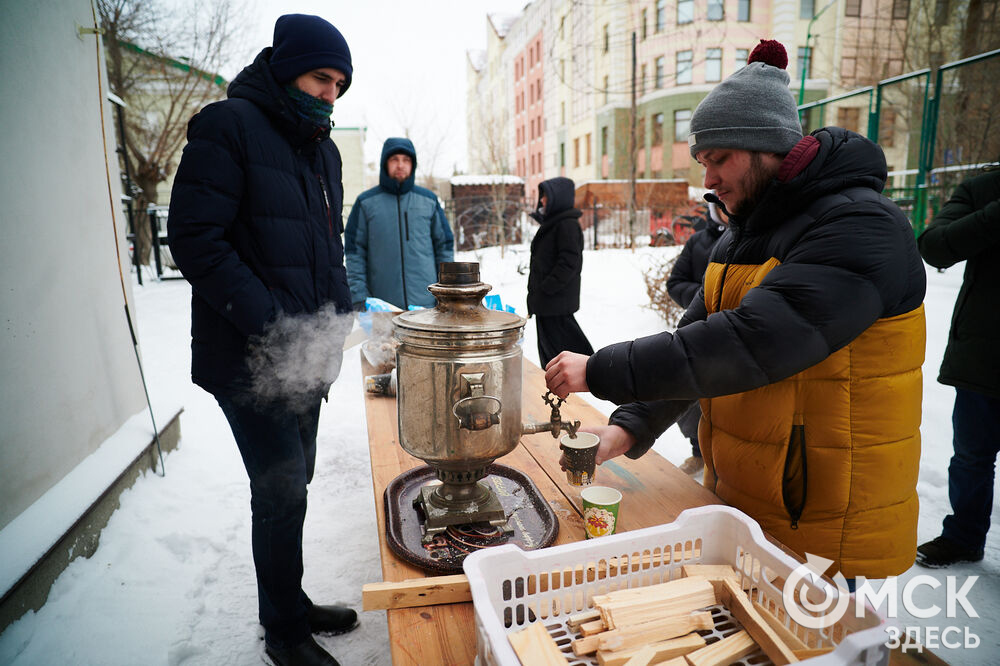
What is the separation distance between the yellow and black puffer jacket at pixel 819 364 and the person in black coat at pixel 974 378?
1.70m

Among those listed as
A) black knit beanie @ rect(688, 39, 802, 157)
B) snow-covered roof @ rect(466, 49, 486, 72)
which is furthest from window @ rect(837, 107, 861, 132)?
snow-covered roof @ rect(466, 49, 486, 72)

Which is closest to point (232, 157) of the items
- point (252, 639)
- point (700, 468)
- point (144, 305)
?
point (252, 639)

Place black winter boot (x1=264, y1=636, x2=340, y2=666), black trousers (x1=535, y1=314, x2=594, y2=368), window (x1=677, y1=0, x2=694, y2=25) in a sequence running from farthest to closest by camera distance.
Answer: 1. window (x1=677, y1=0, x2=694, y2=25)
2. black trousers (x1=535, y1=314, x2=594, y2=368)
3. black winter boot (x1=264, y1=636, x2=340, y2=666)

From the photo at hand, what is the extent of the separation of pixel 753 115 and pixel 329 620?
2534mm

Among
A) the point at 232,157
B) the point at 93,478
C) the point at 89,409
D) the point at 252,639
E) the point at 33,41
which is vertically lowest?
the point at 252,639

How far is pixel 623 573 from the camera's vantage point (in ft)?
4.23

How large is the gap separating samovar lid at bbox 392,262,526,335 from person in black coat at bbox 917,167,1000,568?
2621mm

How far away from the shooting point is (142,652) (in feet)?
7.41

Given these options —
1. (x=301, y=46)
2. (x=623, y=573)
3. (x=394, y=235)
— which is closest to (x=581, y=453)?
(x=623, y=573)

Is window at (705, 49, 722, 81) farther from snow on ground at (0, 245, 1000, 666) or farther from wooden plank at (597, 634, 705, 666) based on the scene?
wooden plank at (597, 634, 705, 666)

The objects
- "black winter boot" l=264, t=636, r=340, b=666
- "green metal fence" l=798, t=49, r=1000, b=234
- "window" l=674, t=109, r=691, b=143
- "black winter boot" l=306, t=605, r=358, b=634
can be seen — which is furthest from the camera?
"window" l=674, t=109, r=691, b=143

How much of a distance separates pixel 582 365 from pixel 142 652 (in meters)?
2.25

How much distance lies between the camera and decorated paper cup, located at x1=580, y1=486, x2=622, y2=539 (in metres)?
1.51

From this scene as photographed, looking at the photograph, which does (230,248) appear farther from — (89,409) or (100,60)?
(100,60)
